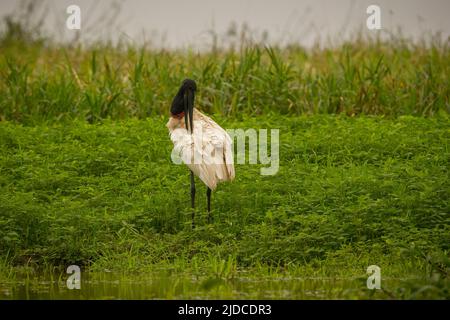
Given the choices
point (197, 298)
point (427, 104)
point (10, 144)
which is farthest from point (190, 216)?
point (427, 104)

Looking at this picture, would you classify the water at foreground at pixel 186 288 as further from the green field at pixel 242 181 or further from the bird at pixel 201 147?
the bird at pixel 201 147

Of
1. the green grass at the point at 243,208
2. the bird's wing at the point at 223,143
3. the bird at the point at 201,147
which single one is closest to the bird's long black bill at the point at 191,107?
the bird at the point at 201,147

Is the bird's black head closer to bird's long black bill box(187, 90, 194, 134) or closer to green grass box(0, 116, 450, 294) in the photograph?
bird's long black bill box(187, 90, 194, 134)

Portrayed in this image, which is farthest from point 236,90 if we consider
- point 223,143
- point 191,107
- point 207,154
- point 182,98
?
point 207,154

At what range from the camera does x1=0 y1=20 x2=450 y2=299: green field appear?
7375mm

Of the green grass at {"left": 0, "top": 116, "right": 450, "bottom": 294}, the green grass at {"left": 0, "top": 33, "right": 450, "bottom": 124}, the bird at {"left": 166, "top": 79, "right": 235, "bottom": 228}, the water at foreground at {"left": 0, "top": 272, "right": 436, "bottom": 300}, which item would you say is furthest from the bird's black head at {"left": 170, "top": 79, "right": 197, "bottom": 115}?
the green grass at {"left": 0, "top": 33, "right": 450, "bottom": 124}

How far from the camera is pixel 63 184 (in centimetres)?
913

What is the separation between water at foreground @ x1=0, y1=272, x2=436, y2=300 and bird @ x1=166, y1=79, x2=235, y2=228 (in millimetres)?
1210

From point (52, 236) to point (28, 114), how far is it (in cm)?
432

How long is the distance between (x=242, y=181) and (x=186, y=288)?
8.26 ft

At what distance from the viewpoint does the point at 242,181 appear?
8.97 m

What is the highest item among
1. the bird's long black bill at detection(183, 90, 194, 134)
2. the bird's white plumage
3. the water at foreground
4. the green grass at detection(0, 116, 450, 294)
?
the bird's long black bill at detection(183, 90, 194, 134)

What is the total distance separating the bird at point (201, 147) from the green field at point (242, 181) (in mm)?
397

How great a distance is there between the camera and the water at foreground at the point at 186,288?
6.28m
